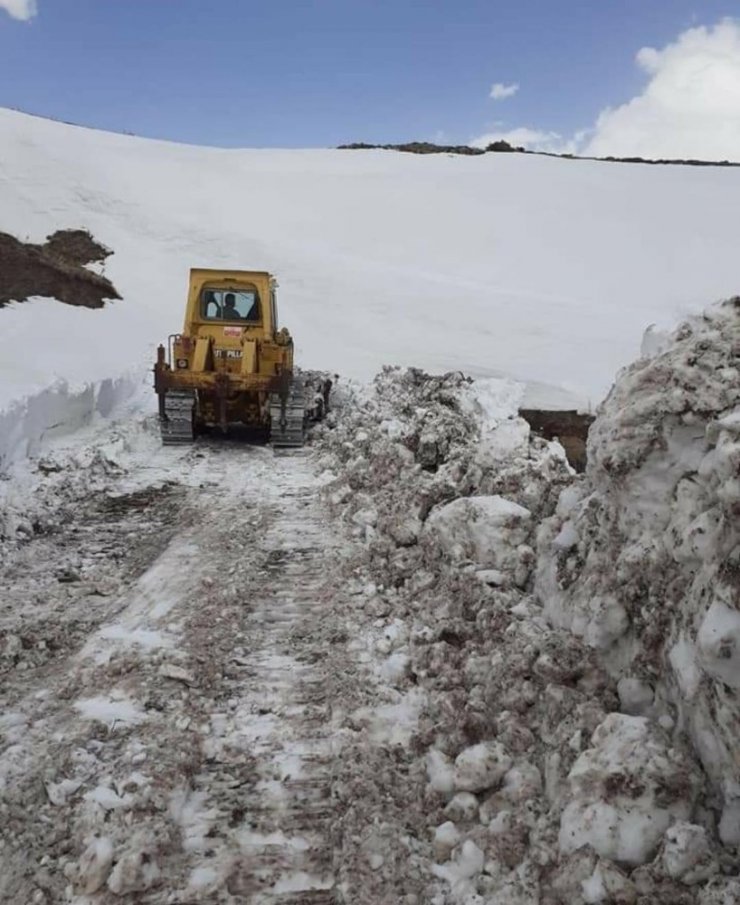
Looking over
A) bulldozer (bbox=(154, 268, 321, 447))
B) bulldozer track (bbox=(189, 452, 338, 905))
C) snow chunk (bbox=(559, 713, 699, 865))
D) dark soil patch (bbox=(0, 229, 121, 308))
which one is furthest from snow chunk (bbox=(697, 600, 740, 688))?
dark soil patch (bbox=(0, 229, 121, 308))

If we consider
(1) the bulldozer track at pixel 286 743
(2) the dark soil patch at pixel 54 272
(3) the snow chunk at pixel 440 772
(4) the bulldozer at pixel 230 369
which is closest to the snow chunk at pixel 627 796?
(3) the snow chunk at pixel 440 772

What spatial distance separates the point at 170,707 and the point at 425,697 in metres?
1.28

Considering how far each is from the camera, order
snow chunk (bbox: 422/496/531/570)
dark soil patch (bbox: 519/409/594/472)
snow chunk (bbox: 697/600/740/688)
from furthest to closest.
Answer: dark soil patch (bbox: 519/409/594/472) → snow chunk (bbox: 422/496/531/570) → snow chunk (bbox: 697/600/740/688)

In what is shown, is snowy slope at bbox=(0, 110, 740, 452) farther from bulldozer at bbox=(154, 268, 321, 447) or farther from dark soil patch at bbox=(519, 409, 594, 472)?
bulldozer at bbox=(154, 268, 321, 447)

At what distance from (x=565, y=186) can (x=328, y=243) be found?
1395 cm

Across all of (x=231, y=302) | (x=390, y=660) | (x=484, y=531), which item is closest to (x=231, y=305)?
(x=231, y=302)

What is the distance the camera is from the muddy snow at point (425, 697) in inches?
110

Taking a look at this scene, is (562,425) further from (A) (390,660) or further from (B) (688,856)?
(B) (688,856)

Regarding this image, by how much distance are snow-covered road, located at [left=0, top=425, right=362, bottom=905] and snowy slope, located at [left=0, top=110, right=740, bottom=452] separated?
576 centimetres

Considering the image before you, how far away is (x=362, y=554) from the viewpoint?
6016 mm

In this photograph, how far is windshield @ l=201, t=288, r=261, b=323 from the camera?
1212cm

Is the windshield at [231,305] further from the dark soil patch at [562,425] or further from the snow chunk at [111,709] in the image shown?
the snow chunk at [111,709]

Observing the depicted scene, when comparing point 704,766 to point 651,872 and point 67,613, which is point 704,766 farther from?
point 67,613

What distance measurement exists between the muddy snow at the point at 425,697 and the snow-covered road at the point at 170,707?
0.04 feet
